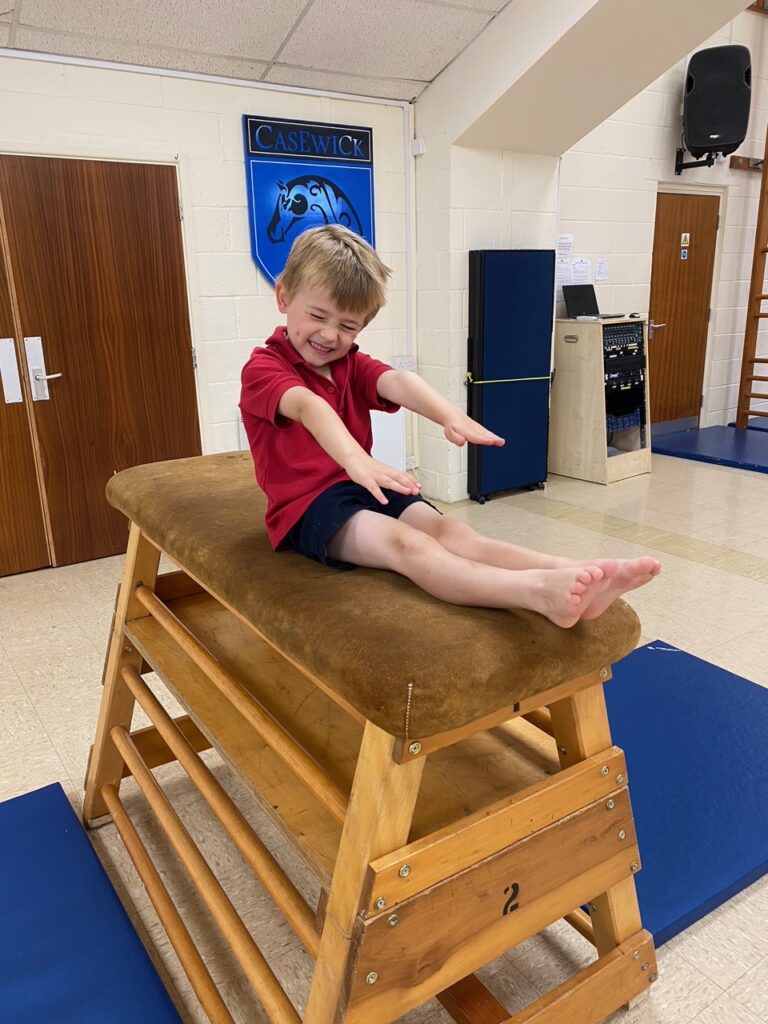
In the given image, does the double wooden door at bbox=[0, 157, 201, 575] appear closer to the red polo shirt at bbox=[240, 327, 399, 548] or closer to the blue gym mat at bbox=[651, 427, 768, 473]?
the red polo shirt at bbox=[240, 327, 399, 548]

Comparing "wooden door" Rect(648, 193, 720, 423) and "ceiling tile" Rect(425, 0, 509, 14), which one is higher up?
"ceiling tile" Rect(425, 0, 509, 14)

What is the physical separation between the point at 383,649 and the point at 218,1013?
2.74 feet

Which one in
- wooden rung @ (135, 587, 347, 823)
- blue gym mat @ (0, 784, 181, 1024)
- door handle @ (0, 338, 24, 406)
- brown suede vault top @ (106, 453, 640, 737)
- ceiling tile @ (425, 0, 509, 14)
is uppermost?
ceiling tile @ (425, 0, 509, 14)

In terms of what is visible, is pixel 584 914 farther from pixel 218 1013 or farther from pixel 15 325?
pixel 15 325

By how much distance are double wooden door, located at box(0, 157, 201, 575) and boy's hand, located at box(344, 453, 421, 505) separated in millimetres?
2881

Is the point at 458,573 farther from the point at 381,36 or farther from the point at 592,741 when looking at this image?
the point at 381,36

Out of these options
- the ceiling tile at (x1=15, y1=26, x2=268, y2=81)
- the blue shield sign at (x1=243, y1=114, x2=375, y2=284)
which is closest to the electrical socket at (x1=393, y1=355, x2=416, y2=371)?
the blue shield sign at (x1=243, y1=114, x2=375, y2=284)

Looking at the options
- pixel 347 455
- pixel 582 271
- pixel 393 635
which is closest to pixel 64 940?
pixel 393 635

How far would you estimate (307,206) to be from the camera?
415cm

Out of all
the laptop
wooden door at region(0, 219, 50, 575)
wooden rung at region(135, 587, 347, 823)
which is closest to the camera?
wooden rung at region(135, 587, 347, 823)

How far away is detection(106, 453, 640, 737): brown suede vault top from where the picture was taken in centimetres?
100

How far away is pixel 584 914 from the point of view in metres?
1.62

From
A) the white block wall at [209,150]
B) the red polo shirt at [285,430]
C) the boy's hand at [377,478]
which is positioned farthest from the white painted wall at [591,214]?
the boy's hand at [377,478]

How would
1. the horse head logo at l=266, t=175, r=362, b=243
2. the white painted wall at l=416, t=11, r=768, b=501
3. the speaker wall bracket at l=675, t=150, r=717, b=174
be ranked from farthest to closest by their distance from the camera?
the speaker wall bracket at l=675, t=150, r=717, b=174 < the white painted wall at l=416, t=11, r=768, b=501 < the horse head logo at l=266, t=175, r=362, b=243
